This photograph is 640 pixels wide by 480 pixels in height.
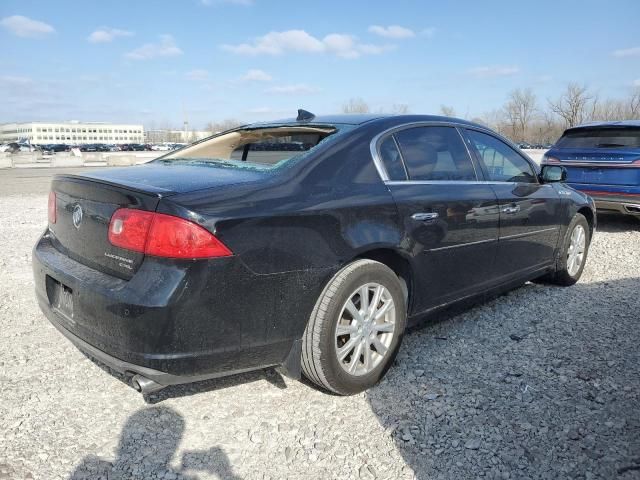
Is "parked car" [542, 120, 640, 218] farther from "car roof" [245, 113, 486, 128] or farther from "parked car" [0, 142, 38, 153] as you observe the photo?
"parked car" [0, 142, 38, 153]

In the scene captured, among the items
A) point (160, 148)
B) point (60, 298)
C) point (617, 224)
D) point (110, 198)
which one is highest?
point (110, 198)

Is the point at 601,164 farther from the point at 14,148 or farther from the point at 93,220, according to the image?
the point at 14,148

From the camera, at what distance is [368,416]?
108 inches

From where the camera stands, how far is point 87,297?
247 cm

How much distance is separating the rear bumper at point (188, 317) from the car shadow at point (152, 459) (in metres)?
0.35

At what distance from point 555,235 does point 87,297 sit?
3897mm

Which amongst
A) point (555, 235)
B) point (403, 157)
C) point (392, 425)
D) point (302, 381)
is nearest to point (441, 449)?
point (392, 425)

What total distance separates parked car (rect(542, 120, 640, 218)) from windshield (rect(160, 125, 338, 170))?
223 inches

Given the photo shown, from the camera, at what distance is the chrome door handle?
312 centimetres

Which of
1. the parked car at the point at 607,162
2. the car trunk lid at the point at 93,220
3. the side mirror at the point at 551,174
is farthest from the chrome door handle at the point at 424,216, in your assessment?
the parked car at the point at 607,162

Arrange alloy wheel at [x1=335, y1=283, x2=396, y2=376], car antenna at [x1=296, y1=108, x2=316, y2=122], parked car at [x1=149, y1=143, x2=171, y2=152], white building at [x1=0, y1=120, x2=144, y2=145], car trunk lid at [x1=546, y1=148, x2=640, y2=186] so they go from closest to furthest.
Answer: alloy wheel at [x1=335, y1=283, x2=396, y2=376], car antenna at [x1=296, y1=108, x2=316, y2=122], car trunk lid at [x1=546, y1=148, x2=640, y2=186], parked car at [x1=149, y1=143, x2=171, y2=152], white building at [x1=0, y1=120, x2=144, y2=145]

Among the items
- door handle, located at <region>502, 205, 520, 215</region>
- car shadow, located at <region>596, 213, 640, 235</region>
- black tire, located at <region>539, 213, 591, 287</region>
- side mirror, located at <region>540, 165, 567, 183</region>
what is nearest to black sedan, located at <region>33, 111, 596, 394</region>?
door handle, located at <region>502, 205, 520, 215</region>

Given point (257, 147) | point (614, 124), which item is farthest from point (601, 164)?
point (257, 147)

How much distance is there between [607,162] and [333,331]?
6410mm
